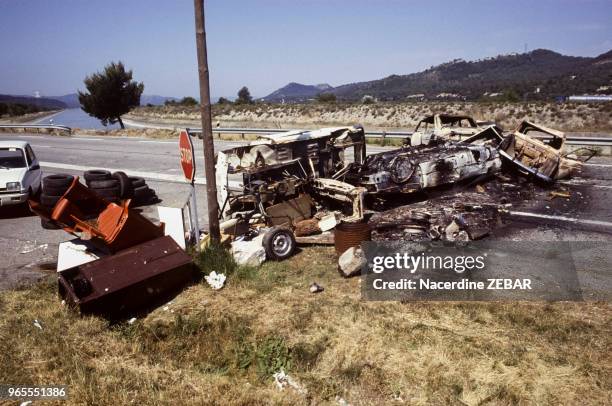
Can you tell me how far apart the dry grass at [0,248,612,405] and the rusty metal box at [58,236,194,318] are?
0.88 ft

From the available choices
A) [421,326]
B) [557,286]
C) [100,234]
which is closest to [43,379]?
[100,234]

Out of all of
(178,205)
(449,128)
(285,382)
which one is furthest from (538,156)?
(285,382)

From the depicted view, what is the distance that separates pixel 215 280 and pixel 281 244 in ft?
4.52

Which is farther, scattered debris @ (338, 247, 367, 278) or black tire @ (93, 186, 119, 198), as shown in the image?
black tire @ (93, 186, 119, 198)

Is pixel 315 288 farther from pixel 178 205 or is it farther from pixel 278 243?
pixel 178 205

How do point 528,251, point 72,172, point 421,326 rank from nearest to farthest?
point 421,326, point 528,251, point 72,172

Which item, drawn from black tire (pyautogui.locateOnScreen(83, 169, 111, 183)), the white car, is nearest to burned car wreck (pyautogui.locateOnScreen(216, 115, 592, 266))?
black tire (pyautogui.locateOnScreen(83, 169, 111, 183))

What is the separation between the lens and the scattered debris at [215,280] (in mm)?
6148

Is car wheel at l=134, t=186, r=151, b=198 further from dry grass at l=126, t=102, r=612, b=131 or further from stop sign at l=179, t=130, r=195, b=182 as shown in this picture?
dry grass at l=126, t=102, r=612, b=131

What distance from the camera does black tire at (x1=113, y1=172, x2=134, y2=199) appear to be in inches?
402

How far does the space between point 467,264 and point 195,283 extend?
14.1 ft

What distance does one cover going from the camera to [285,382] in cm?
414

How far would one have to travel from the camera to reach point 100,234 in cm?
595

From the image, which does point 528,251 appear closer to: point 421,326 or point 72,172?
point 421,326
